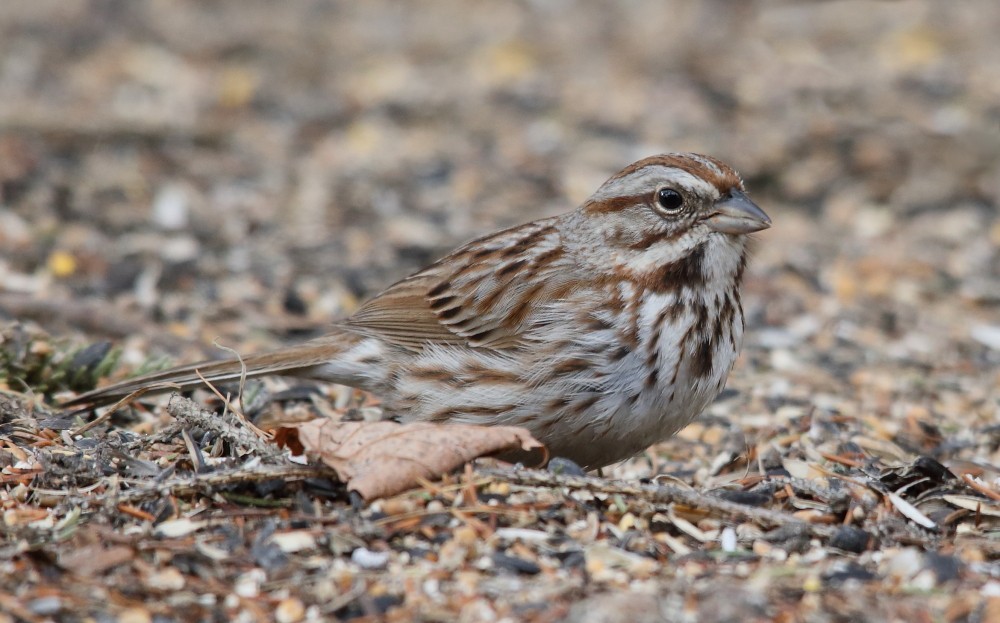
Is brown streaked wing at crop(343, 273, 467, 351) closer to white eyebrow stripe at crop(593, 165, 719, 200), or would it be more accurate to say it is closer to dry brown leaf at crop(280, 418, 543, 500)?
white eyebrow stripe at crop(593, 165, 719, 200)

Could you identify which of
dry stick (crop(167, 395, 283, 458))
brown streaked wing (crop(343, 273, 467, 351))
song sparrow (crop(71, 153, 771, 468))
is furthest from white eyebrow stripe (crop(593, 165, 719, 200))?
dry stick (crop(167, 395, 283, 458))

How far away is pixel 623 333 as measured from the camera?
4.74 m

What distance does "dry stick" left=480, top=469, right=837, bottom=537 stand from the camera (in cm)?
398

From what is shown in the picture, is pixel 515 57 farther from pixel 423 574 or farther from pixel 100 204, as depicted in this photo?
pixel 423 574

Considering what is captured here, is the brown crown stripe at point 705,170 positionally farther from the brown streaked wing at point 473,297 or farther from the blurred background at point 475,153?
the blurred background at point 475,153

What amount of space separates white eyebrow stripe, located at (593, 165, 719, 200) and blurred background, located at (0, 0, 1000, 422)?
1.46 metres

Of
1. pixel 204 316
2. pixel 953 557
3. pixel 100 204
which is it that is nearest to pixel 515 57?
pixel 100 204

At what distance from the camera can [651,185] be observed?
496 centimetres

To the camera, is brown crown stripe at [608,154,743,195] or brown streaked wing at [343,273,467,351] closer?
brown crown stripe at [608,154,743,195]

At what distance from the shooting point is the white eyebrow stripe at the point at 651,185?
484 centimetres

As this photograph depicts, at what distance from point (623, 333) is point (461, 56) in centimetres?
651

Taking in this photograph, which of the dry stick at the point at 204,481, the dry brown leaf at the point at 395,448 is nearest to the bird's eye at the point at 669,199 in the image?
the dry brown leaf at the point at 395,448

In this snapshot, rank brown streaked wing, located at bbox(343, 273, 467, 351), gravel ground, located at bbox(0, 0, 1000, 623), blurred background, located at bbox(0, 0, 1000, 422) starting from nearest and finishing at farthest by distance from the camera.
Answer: gravel ground, located at bbox(0, 0, 1000, 623)
brown streaked wing, located at bbox(343, 273, 467, 351)
blurred background, located at bbox(0, 0, 1000, 422)

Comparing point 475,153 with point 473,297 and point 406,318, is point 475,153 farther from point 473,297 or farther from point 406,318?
point 473,297
